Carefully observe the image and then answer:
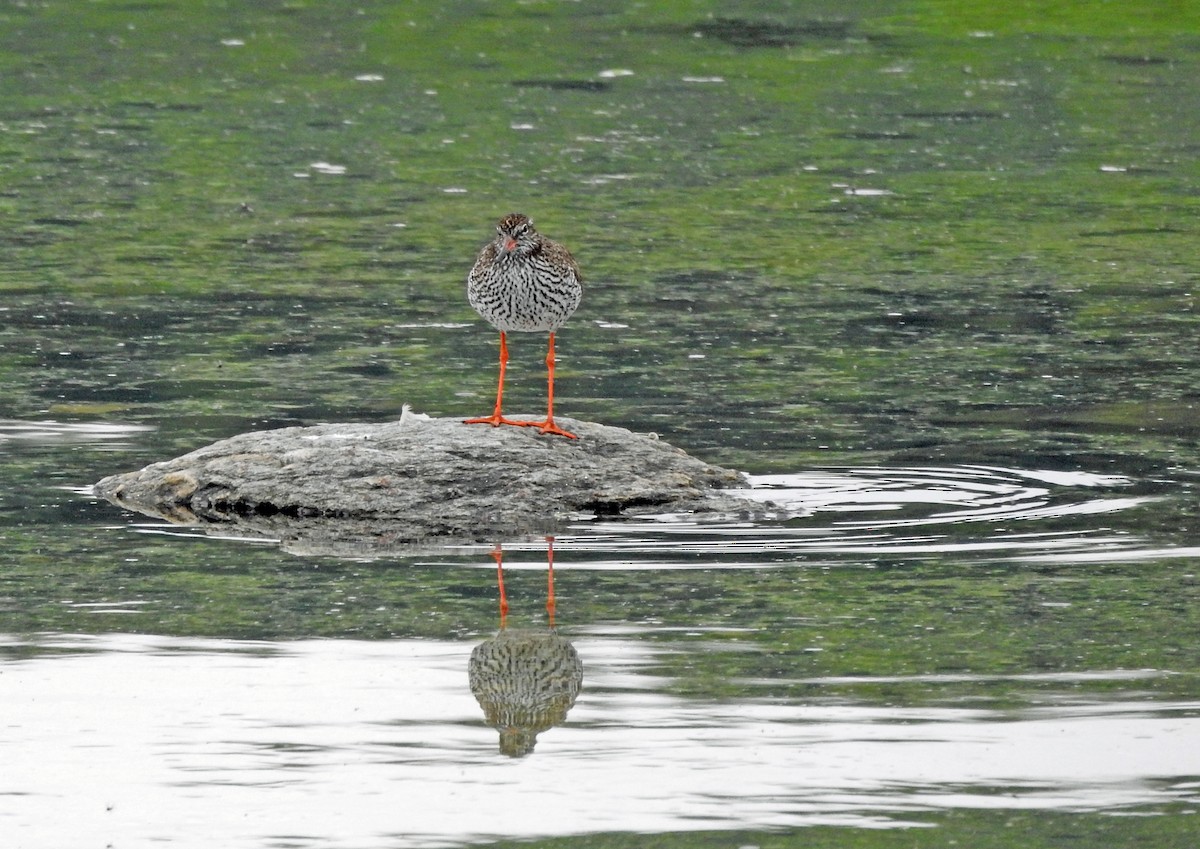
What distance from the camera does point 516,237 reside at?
1061 centimetres

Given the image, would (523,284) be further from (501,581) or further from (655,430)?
(655,430)

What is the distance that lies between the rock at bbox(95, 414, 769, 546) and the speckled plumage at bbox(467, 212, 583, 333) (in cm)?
56

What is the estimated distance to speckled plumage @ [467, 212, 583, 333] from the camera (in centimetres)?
1059

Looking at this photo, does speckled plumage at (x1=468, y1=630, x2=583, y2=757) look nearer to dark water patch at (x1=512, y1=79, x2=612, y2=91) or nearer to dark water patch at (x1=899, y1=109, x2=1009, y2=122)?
dark water patch at (x1=899, y1=109, x2=1009, y2=122)

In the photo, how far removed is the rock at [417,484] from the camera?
10.2 m

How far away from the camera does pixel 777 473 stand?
11398 millimetres

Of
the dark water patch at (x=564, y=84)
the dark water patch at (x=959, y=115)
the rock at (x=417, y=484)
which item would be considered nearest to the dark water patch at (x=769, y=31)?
the dark water patch at (x=564, y=84)

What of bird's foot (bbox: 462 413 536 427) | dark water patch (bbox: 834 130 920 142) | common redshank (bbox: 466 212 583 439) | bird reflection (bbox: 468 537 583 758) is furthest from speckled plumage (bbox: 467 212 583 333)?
dark water patch (bbox: 834 130 920 142)

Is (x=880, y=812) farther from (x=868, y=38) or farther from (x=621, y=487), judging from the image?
(x=868, y=38)

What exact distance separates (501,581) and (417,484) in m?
1.15

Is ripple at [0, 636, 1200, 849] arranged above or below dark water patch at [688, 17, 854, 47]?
below

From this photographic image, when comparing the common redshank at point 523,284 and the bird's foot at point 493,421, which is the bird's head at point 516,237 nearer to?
the common redshank at point 523,284

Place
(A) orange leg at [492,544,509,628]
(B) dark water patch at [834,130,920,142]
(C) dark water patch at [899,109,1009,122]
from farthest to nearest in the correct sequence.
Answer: (C) dark water patch at [899,109,1009,122] < (B) dark water patch at [834,130,920,142] < (A) orange leg at [492,544,509,628]

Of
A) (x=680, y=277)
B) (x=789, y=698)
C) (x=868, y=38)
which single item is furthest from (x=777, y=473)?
(x=868, y=38)
